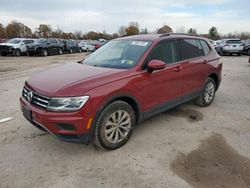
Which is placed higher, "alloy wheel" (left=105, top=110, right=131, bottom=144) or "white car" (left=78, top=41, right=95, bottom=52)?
"white car" (left=78, top=41, right=95, bottom=52)

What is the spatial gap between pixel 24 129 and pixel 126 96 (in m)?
2.15

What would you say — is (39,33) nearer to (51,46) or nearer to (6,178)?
(51,46)

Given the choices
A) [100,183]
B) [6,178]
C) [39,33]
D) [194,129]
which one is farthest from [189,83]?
[39,33]

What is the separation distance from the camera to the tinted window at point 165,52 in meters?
4.16

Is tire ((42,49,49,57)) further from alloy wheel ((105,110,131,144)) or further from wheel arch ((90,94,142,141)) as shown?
alloy wheel ((105,110,131,144))

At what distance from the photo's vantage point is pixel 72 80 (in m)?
3.44

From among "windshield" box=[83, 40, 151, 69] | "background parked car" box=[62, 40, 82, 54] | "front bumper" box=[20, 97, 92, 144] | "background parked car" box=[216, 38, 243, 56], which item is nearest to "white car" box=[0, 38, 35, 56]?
"background parked car" box=[62, 40, 82, 54]

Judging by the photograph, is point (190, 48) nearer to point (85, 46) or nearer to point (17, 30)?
point (85, 46)

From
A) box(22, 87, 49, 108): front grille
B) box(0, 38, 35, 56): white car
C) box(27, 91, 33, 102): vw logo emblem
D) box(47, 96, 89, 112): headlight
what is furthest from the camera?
box(0, 38, 35, 56): white car

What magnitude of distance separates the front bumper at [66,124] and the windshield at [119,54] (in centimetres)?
120

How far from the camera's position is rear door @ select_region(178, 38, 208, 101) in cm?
479

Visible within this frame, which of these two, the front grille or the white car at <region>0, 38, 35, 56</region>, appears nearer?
the front grille

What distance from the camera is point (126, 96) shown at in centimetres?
362

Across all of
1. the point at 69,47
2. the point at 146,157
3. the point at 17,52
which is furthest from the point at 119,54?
the point at 69,47
